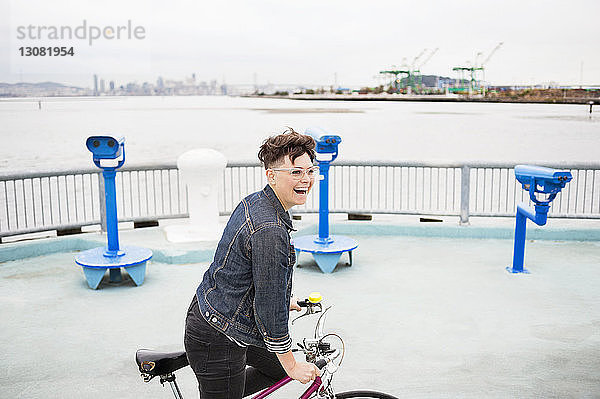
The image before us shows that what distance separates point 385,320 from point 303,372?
2.74 m

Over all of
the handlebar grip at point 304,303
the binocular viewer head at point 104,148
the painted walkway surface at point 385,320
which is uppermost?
the binocular viewer head at point 104,148

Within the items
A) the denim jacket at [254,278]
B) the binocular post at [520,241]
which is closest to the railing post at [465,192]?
the binocular post at [520,241]

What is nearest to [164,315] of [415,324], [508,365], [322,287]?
[322,287]

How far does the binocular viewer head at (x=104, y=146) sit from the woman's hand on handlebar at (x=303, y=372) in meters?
3.86

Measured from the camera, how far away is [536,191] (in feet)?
18.4

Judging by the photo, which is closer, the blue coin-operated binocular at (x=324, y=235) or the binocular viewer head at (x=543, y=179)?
the binocular viewer head at (x=543, y=179)

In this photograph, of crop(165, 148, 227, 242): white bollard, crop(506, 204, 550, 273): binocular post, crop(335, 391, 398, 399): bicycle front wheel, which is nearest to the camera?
crop(335, 391, 398, 399): bicycle front wheel

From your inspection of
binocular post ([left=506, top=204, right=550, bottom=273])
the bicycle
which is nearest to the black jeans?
the bicycle

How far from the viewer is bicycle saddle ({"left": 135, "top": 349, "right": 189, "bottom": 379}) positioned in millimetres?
2324

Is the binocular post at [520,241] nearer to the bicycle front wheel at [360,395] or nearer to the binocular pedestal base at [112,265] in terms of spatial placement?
the binocular pedestal base at [112,265]

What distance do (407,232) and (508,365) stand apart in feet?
11.5

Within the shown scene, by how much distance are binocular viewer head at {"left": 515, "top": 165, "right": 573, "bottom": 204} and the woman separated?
147 inches

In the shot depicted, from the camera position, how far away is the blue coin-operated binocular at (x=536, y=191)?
5371 mm

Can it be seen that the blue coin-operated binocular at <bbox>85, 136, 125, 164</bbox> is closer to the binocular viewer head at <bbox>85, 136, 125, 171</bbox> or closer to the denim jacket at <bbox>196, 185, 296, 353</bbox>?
the binocular viewer head at <bbox>85, 136, 125, 171</bbox>
